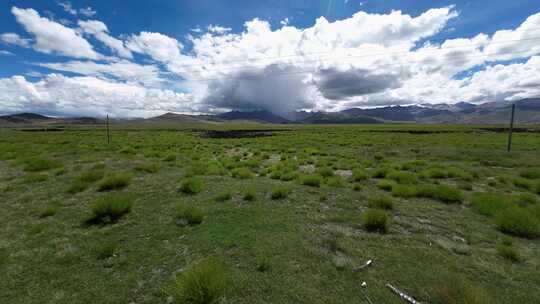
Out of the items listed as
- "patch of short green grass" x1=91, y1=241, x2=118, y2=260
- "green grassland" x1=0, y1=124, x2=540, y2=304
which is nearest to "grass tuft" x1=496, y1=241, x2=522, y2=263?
"green grassland" x1=0, y1=124, x2=540, y2=304

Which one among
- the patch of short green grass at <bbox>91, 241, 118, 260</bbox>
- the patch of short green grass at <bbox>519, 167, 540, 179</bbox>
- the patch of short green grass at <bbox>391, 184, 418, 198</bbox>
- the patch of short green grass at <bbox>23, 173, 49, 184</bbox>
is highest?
the patch of short green grass at <bbox>519, 167, 540, 179</bbox>

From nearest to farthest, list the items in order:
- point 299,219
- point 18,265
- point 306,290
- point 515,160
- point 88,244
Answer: point 306,290
point 18,265
point 88,244
point 299,219
point 515,160

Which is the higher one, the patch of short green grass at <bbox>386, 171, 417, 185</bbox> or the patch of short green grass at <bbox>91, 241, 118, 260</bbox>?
the patch of short green grass at <bbox>386, 171, 417, 185</bbox>

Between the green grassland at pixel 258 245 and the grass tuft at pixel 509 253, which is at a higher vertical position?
the grass tuft at pixel 509 253

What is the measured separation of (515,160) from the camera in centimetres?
1877

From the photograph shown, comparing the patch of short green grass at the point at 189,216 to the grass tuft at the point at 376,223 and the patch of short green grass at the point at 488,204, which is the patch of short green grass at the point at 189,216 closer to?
the grass tuft at the point at 376,223

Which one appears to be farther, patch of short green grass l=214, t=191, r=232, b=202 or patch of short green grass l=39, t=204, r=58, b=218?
patch of short green grass l=214, t=191, r=232, b=202

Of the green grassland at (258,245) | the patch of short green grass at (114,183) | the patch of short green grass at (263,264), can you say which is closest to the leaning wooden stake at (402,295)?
the green grassland at (258,245)

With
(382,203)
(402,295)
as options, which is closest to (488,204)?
(382,203)

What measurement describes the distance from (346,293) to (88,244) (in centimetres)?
572

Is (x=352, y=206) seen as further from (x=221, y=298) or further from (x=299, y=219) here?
(x=221, y=298)

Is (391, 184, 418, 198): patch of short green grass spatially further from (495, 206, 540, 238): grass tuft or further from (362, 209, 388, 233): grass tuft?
(362, 209, 388, 233): grass tuft

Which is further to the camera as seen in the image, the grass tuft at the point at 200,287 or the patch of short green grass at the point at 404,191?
the patch of short green grass at the point at 404,191

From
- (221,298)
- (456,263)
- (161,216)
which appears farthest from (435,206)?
(161,216)
